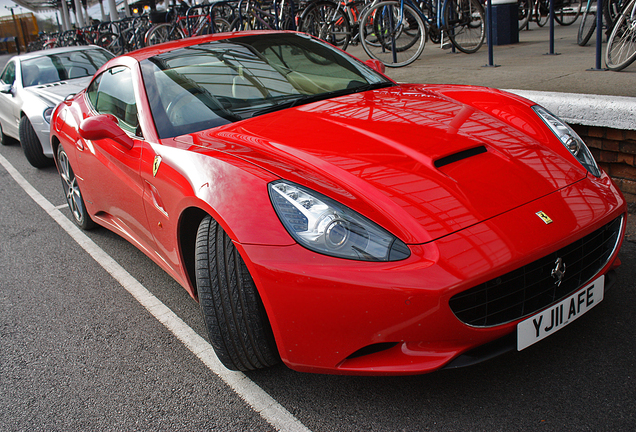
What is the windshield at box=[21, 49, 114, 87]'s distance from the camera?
6.61 m

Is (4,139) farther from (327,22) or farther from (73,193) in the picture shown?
(327,22)

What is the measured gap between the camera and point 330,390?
2068mm

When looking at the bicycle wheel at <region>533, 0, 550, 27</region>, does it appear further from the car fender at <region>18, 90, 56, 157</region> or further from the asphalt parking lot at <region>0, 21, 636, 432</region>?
the car fender at <region>18, 90, 56, 157</region>

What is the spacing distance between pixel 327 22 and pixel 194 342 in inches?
271

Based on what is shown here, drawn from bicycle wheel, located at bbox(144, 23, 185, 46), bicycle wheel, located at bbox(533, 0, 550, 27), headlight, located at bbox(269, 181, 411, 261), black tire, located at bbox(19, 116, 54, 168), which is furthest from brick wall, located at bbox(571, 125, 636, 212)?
bicycle wheel, located at bbox(144, 23, 185, 46)

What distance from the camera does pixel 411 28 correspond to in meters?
6.82

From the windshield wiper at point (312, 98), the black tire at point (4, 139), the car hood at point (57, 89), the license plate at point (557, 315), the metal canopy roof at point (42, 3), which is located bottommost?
the black tire at point (4, 139)

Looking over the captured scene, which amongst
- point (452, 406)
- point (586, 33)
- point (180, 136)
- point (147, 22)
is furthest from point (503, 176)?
point (147, 22)

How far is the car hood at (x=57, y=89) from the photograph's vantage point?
5.96 m

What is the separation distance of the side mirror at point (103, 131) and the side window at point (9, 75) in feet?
17.0

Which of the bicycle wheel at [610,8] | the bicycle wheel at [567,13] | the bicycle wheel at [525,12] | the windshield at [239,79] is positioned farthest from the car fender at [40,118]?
the bicycle wheel at [567,13]

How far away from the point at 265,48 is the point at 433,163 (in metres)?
1.54

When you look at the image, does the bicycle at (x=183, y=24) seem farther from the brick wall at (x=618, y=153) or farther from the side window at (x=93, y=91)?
the brick wall at (x=618, y=153)

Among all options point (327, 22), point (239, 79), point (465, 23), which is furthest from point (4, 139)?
point (465, 23)
